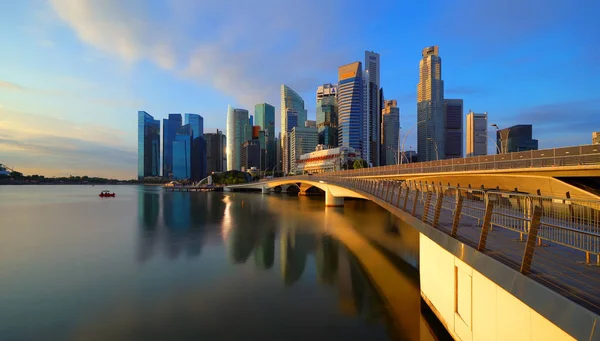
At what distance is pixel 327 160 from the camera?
164 meters

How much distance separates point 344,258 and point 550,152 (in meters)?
17.0

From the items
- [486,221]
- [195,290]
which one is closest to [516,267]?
[486,221]

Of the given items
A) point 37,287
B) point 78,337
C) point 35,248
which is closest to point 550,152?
point 78,337

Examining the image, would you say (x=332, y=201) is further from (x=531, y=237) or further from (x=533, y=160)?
(x=531, y=237)

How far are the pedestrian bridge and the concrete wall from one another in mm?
19

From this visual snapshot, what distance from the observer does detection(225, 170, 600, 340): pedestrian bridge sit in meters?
4.76

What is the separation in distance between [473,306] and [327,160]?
513 feet

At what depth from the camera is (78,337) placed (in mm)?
10461

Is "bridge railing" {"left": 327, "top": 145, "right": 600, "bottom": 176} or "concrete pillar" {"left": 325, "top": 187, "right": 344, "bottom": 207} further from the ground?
"bridge railing" {"left": 327, "top": 145, "right": 600, "bottom": 176}

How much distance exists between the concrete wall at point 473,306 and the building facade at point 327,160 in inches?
4957

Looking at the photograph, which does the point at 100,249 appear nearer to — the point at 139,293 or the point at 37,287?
the point at 37,287

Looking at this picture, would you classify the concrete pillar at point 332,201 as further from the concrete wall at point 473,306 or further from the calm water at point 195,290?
the concrete wall at point 473,306

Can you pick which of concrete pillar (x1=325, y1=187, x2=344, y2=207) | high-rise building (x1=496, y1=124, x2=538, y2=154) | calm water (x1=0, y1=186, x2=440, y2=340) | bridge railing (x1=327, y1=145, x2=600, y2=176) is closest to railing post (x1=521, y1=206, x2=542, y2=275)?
calm water (x1=0, y1=186, x2=440, y2=340)

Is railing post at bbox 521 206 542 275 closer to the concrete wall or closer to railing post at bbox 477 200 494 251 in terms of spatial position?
the concrete wall
